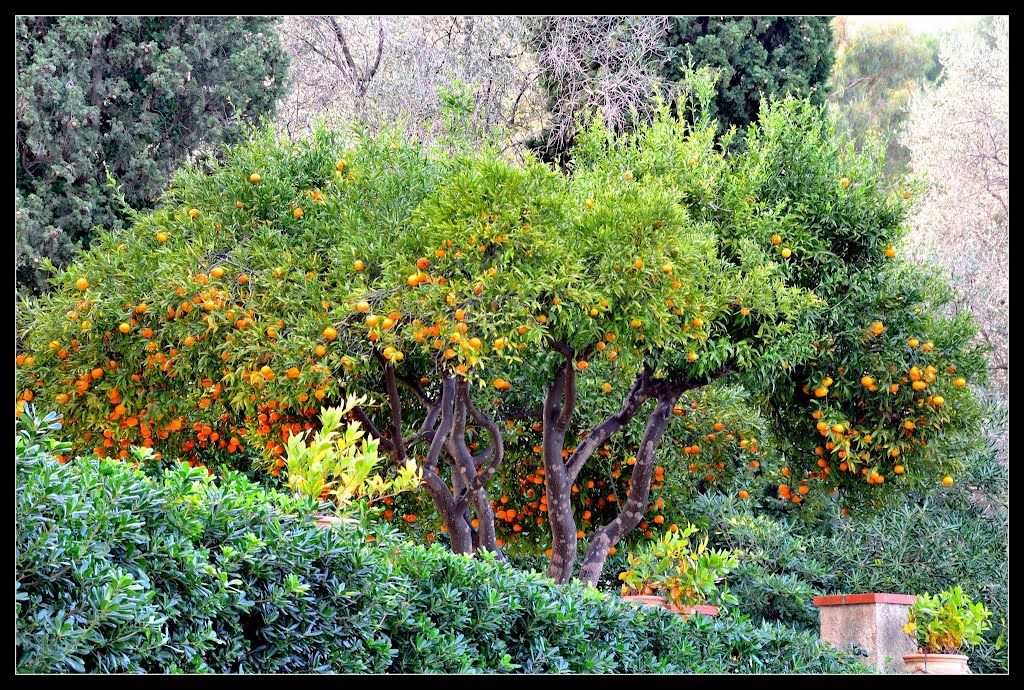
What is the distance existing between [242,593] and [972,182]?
12.9m

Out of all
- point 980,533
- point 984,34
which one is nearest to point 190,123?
point 980,533

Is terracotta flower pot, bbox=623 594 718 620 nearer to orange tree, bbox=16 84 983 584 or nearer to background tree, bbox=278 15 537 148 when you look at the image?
orange tree, bbox=16 84 983 584

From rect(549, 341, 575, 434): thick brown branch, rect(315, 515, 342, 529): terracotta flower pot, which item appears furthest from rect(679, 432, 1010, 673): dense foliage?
rect(315, 515, 342, 529): terracotta flower pot

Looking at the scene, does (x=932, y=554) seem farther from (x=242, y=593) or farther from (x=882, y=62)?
(x=882, y=62)

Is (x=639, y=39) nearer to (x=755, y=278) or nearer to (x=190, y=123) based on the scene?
(x=190, y=123)

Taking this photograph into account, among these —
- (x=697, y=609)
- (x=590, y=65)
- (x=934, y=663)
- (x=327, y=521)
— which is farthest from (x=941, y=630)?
(x=590, y=65)

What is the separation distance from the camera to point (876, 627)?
6.07 metres

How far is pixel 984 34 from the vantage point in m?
16.3

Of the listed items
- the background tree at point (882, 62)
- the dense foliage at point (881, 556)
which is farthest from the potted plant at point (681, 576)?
the background tree at point (882, 62)

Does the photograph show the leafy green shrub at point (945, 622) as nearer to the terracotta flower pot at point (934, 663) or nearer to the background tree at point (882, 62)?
the terracotta flower pot at point (934, 663)

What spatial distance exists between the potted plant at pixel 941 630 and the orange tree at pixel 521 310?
1085 millimetres

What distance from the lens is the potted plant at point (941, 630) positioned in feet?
19.0

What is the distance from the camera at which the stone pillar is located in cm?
604
